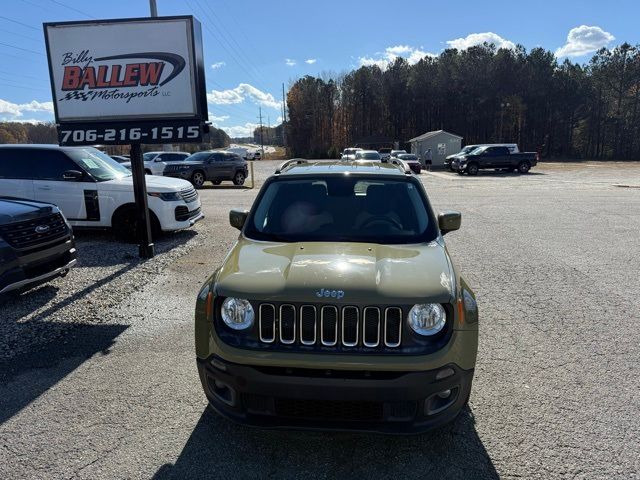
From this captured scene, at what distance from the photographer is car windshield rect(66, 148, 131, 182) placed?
8.64m

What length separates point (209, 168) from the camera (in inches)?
883

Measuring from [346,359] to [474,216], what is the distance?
11.0m

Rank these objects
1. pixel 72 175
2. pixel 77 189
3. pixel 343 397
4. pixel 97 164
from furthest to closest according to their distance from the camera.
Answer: pixel 97 164 → pixel 77 189 → pixel 72 175 → pixel 343 397

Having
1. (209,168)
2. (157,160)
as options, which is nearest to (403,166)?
(209,168)

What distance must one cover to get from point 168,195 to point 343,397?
7.22 m

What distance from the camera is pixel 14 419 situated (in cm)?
316

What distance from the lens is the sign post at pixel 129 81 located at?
7.08 metres

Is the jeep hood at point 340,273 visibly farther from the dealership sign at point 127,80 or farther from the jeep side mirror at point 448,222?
the dealership sign at point 127,80

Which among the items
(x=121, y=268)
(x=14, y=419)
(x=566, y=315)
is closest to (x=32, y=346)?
(x=14, y=419)

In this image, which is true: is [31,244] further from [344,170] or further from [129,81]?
[344,170]

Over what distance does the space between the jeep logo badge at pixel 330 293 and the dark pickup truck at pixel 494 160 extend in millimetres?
32703

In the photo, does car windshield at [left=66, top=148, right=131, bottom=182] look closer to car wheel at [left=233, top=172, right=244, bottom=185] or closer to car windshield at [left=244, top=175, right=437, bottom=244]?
car windshield at [left=244, top=175, right=437, bottom=244]

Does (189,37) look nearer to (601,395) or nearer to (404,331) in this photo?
(404,331)

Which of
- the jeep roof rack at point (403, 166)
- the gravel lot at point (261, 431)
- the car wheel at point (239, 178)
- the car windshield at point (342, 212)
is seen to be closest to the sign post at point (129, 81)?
the gravel lot at point (261, 431)
